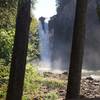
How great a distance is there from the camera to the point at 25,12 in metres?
11.3

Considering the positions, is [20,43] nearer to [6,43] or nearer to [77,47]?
[77,47]

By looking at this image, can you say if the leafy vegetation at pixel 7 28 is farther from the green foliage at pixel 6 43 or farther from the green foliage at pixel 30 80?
the green foliage at pixel 30 80

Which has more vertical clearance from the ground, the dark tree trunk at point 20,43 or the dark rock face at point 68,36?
the dark rock face at point 68,36

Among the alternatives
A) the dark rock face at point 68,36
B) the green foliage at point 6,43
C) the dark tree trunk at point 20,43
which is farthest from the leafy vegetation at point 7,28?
the dark rock face at point 68,36

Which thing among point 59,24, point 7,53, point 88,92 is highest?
point 59,24

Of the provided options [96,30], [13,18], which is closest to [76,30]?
[13,18]

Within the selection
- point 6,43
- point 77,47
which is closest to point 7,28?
point 6,43

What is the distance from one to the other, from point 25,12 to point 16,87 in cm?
200

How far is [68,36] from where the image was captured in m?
74.8

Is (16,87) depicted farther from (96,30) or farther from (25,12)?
(96,30)

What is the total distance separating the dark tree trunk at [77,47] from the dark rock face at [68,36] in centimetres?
4705

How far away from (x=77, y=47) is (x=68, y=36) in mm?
61118

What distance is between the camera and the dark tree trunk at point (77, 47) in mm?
13797

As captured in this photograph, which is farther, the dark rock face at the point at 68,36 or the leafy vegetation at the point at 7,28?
the dark rock face at the point at 68,36
